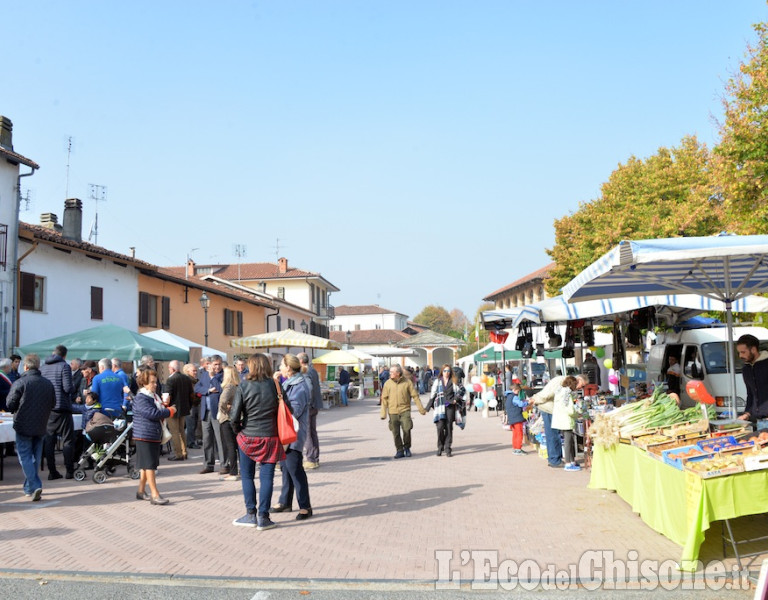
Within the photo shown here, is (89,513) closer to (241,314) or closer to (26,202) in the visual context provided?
(26,202)

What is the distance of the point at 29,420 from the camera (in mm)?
9258

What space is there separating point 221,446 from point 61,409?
8.08ft

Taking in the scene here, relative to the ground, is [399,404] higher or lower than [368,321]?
lower

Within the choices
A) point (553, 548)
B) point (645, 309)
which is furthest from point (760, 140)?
point (553, 548)

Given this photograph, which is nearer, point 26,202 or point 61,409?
point 61,409

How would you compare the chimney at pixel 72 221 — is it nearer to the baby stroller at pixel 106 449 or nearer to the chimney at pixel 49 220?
the chimney at pixel 49 220

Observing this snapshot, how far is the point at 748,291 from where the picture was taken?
30.0 ft

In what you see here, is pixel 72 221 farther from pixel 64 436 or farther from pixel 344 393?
pixel 344 393

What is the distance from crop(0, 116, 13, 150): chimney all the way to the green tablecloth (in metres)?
19.6

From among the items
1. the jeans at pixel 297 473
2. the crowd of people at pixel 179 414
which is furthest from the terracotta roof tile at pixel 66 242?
the jeans at pixel 297 473

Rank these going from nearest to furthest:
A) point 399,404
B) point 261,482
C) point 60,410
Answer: point 261,482, point 60,410, point 399,404

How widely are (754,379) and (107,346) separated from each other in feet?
41.3

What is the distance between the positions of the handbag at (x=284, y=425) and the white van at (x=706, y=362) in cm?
714

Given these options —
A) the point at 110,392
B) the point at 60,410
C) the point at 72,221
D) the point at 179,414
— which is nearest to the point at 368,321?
the point at 72,221
